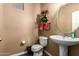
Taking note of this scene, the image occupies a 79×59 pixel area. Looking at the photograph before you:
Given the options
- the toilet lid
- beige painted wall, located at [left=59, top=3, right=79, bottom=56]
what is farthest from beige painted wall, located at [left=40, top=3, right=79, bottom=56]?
the toilet lid

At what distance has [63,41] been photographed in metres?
1.69

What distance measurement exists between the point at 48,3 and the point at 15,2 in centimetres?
44

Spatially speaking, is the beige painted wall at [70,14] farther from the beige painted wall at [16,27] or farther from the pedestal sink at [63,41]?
the beige painted wall at [16,27]

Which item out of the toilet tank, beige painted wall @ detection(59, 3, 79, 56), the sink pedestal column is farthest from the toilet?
beige painted wall @ detection(59, 3, 79, 56)

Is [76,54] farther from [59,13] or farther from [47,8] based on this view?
[47,8]

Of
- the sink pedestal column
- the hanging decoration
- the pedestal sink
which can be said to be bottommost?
the sink pedestal column

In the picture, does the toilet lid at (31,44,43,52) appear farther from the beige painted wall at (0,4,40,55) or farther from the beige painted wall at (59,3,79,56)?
the beige painted wall at (59,3,79,56)

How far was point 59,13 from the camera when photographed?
1747 millimetres

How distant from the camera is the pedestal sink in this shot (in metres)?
1.68

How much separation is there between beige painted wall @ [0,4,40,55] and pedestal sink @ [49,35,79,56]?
0.88 ft

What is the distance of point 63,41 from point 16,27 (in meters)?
0.65

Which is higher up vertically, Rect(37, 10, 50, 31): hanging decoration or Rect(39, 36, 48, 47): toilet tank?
Rect(37, 10, 50, 31): hanging decoration

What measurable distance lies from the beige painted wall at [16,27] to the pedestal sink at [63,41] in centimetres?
27

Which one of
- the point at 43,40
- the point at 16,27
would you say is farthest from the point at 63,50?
the point at 16,27
